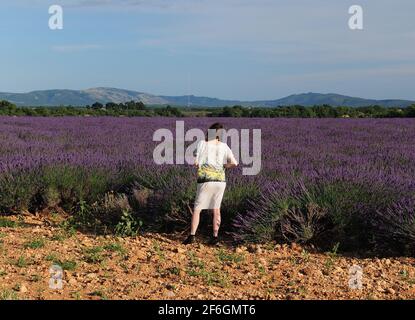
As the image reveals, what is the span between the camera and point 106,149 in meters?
11.0

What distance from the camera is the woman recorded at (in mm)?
5523

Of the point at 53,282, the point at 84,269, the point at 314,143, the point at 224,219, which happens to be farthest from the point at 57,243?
the point at 314,143

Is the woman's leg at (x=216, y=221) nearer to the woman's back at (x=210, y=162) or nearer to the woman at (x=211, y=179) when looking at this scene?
the woman at (x=211, y=179)

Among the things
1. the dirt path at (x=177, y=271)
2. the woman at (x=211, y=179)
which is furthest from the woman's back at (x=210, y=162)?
the dirt path at (x=177, y=271)

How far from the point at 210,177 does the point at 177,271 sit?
1265 mm

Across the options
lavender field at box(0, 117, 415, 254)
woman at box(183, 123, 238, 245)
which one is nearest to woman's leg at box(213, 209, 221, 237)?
woman at box(183, 123, 238, 245)

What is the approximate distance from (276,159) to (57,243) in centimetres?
436

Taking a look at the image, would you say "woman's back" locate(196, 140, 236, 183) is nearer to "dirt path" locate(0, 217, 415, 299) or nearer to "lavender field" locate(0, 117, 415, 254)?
"lavender field" locate(0, 117, 415, 254)

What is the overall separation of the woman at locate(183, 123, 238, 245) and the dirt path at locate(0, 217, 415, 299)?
27 cm

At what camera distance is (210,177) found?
5.52 metres

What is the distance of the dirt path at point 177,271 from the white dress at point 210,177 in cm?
44

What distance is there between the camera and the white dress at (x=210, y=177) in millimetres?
5520

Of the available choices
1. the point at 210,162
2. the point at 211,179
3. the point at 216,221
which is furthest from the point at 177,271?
the point at 210,162
